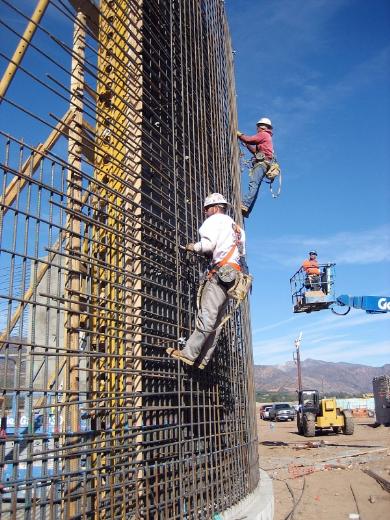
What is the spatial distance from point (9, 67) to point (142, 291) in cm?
219

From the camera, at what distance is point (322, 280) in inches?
645

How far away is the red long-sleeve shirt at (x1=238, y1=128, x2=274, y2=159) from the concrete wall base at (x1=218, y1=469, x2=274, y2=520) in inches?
226

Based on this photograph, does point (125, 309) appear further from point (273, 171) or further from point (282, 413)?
point (282, 413)

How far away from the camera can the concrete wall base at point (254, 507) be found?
547cm

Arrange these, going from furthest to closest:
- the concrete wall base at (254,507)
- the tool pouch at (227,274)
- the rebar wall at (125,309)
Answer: the concrete wall base at (254,507)
the tool pouch at (227,274)
the rebar wall at (125,309)

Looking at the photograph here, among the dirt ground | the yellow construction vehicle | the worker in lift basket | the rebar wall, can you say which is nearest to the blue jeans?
the rebar wall

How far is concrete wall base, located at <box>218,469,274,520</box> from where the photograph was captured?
5475 mm

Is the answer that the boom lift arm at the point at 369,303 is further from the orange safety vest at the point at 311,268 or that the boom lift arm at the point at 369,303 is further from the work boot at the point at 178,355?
the work boot at the point at 178,355

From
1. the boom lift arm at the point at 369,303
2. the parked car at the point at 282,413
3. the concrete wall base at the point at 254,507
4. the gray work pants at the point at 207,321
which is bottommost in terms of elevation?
the parked car at the point at 282,413

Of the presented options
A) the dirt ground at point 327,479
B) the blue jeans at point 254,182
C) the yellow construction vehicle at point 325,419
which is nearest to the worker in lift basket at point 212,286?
the blue jeans at point 254,182

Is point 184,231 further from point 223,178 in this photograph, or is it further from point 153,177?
point 223,178

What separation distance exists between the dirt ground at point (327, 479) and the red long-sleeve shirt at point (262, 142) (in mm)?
6382

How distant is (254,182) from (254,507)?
18.3 ft

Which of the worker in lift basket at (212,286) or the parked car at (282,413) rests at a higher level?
the worker in lift basket at (212,286)
